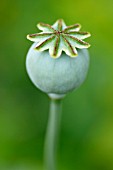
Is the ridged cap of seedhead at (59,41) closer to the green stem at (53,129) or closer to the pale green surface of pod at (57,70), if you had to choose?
the pale green surface of pod at (57,70)

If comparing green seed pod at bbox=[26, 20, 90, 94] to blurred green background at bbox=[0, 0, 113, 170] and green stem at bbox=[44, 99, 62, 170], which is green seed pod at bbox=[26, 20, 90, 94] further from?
blurred green background at bbox=[0, 0, 113, 170]

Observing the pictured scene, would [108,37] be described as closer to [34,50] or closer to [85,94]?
[85,94]

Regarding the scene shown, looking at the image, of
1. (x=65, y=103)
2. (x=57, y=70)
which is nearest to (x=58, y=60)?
(x=57, y=70)

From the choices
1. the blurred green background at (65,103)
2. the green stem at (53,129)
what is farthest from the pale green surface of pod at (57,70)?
the blurred green background at (65,103)

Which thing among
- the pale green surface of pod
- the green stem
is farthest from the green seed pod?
the green stem

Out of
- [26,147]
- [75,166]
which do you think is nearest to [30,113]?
[26,147]

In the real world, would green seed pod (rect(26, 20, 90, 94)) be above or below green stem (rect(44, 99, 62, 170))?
above

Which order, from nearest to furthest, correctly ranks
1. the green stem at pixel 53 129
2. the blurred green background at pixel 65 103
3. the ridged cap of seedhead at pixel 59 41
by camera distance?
1. the ridged cap of seedhead at pixel 59 41
2. the green stem at pixel 53 129
3. the blurred green background at pixel 65 103
